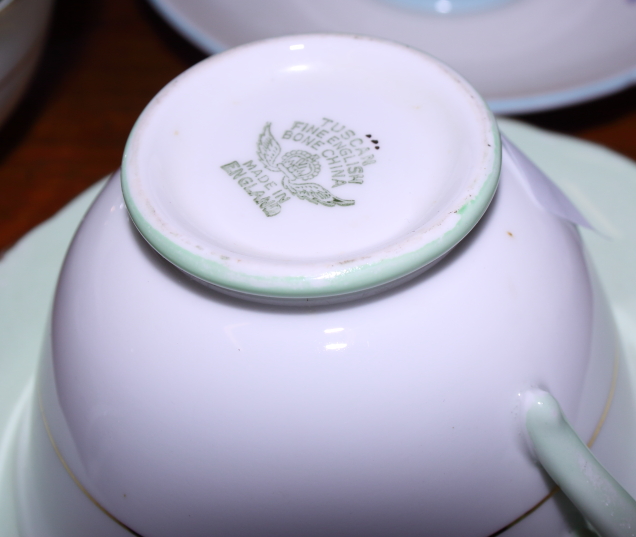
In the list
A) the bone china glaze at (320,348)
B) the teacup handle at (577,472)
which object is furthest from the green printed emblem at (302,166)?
the teacup handle at (577,472)

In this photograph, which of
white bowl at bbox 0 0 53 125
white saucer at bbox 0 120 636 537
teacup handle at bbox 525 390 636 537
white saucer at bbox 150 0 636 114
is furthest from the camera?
white saucer at bbox 150 0 636 114

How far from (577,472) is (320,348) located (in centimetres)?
16

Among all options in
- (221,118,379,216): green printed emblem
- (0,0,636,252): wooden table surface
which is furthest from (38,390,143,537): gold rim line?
(0,0,636,252): wooden table surface

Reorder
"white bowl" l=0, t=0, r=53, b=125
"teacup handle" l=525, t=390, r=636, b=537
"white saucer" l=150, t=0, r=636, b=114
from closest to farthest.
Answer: "teacup handle" l=525, t=390, r=636, b=537 → "white bowl" l=0, t=0, r=53, b=125 → "white saucer" l=150, t=0, r=636, b=114

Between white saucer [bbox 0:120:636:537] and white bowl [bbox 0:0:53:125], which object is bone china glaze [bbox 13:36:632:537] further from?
white bowl [bbox 0:0:53:125]

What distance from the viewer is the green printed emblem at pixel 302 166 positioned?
0.42 meters

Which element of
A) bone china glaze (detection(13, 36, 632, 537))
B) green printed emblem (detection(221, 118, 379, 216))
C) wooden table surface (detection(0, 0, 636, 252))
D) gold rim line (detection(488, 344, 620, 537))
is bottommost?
wooden table surface (detection(0, 0, 636, 252))

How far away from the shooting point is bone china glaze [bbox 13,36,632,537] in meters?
0.38

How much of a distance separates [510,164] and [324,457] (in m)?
0.26

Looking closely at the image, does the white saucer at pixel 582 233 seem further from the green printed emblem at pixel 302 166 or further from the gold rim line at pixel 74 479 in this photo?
the green printed emblem at pixel 302 166

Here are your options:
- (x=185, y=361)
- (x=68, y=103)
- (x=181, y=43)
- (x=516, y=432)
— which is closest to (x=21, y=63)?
(x=68, y=103)

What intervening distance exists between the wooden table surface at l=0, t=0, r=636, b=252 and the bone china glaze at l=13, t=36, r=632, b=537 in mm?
432

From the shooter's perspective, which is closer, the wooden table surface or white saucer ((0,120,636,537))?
white saucer ((0,120,636,537))

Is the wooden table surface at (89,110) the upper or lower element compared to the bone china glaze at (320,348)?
lower
